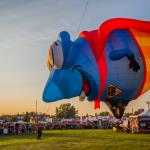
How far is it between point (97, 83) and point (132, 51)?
48.8 inches

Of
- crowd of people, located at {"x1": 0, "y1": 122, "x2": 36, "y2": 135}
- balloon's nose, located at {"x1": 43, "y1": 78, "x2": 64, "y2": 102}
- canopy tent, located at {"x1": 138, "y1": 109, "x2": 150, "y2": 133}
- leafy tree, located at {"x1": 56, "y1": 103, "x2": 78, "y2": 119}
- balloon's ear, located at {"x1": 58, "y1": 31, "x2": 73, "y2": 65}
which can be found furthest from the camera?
leafy tree, located at {"x1": 56, "y1": 103, "x2": 78, "y2": 119}

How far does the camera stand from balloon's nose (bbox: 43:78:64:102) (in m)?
12.0

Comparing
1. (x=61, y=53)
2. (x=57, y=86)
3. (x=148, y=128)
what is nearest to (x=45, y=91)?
(x=57, y=86)

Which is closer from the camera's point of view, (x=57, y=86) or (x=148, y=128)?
(x=57, y=86)

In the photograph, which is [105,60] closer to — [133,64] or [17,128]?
[133,64]

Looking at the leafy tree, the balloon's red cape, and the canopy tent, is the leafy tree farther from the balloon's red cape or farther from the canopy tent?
the balloon's red cape

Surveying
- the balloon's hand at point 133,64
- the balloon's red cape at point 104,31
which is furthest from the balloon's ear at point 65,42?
the balloon's hand at point 133,64

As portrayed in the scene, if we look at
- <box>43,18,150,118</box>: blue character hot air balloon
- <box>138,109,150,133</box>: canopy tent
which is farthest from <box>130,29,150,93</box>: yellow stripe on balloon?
<box>138,109,150,133</box>: canopy tent

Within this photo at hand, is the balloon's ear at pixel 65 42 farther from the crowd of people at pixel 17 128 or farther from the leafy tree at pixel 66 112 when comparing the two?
the leafy tree at pixel 66 112

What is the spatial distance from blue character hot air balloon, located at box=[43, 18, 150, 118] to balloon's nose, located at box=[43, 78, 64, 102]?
7.3 inches

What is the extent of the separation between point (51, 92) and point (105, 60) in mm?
1785

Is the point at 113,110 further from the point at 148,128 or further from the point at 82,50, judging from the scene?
the point at 148,128

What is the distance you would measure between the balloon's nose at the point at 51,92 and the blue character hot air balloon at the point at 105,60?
18cm

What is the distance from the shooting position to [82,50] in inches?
460
